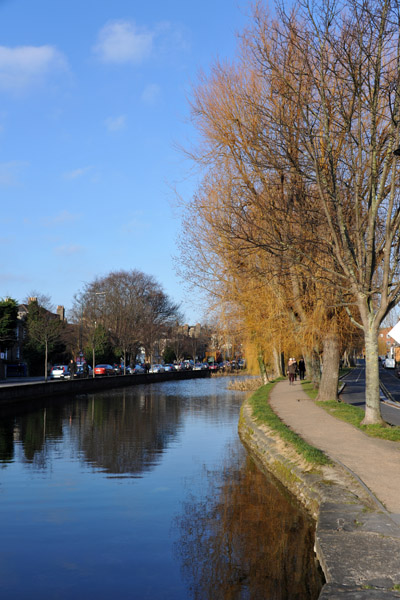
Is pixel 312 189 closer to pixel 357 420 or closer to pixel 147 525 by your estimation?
pixel 357 420

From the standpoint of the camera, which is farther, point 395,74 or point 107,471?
point 395,74

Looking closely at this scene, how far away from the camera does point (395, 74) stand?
1639 cm

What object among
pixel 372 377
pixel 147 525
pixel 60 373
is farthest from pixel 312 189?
pixel 60 373

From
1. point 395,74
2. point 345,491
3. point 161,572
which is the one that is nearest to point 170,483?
point 345,491

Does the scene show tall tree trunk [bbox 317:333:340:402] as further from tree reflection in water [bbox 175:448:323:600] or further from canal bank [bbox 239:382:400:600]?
tree reflection in water [bbox 175:448:323:600]

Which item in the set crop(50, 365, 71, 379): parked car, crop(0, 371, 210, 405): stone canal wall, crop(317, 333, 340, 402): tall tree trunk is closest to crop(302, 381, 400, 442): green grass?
crop(317, 333, 340, 402): tall tree trunk

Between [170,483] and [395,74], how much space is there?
36.3ft

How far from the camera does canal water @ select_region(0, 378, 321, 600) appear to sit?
754 centimetres

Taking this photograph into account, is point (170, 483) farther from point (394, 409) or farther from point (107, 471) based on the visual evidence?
point (394, 409)

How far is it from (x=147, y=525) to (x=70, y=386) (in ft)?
116

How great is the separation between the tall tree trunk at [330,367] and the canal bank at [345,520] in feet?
28.8

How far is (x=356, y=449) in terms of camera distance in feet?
44.9

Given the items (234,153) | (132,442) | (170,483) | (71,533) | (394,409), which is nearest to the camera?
(71,533)

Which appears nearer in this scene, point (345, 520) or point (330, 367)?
point (345, 520)
